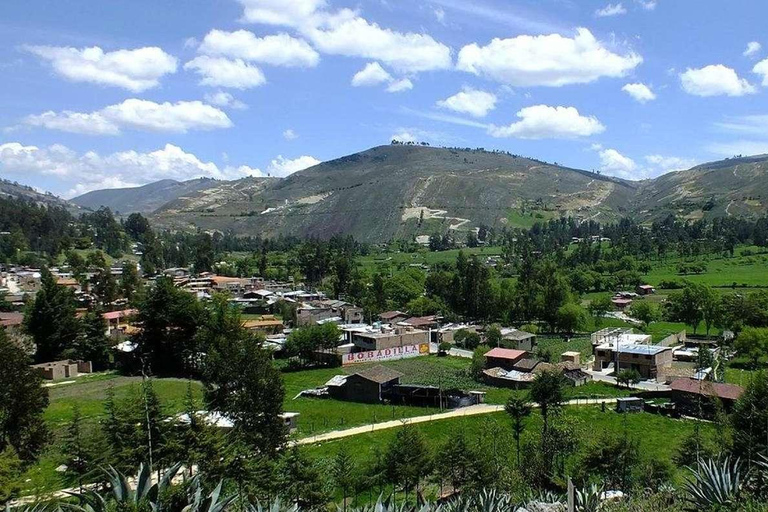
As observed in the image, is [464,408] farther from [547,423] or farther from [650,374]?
[650,374]

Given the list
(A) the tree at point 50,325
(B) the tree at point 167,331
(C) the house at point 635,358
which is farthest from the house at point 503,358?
(A) the tree at point 50,325

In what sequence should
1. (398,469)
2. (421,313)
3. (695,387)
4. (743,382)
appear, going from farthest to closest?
(421,313) < (743,382) < (695,387) < (398,469)

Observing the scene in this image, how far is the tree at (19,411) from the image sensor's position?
1902 cm

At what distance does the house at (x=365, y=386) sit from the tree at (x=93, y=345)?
16870 mm

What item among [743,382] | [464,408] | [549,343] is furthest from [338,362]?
[743,382]

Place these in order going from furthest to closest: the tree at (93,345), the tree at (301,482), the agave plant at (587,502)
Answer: the tree at (93,345)
the tree at (301,482)
the agave plant at (587,502)

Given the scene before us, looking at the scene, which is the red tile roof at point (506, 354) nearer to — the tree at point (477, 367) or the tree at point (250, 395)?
the tree at point (477, 367)

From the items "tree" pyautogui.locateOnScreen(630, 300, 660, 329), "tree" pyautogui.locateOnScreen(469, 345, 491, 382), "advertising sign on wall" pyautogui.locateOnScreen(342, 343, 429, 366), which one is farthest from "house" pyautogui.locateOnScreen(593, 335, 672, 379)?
"tree" pyautogui.locateOnScreen(630, 300, 660, 329)

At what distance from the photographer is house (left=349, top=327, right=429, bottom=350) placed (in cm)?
4685

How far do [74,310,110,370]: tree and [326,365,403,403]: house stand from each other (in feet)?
55.3

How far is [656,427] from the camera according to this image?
27984 mm

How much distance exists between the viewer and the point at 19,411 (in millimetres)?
19547

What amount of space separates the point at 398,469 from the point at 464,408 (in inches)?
561

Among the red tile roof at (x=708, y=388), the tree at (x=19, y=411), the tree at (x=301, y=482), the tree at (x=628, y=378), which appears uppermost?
the tree at (x=19, y=411)
